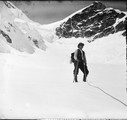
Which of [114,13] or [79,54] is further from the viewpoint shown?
[114,13]

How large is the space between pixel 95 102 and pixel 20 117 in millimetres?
1879

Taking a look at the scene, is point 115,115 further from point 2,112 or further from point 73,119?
point 2,112

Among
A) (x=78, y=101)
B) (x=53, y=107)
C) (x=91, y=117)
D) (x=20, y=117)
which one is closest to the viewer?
(x=20, y=117)

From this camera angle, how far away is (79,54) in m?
8.29

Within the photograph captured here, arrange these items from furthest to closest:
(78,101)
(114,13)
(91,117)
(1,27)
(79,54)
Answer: (114,13) < (1,27) < (79,54) < (78,101) < (91,117)

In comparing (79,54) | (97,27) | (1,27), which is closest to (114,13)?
Answer: (97,27)

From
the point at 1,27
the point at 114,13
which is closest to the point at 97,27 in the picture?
the point at 114,13

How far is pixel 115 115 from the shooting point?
394 cm

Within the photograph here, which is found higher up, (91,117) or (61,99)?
(61,99)

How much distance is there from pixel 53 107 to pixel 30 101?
45 centimetres

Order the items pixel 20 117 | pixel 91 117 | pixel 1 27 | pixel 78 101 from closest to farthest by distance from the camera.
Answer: pixel 20 117
pixel 91 117
pixel 78 101
pixel 1 27

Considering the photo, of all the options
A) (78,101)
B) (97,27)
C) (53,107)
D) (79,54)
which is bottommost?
(53,107)

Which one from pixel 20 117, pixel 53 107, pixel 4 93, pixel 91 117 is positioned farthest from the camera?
pixel 4 93

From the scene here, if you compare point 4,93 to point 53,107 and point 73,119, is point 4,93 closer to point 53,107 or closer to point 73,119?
point 53,107
